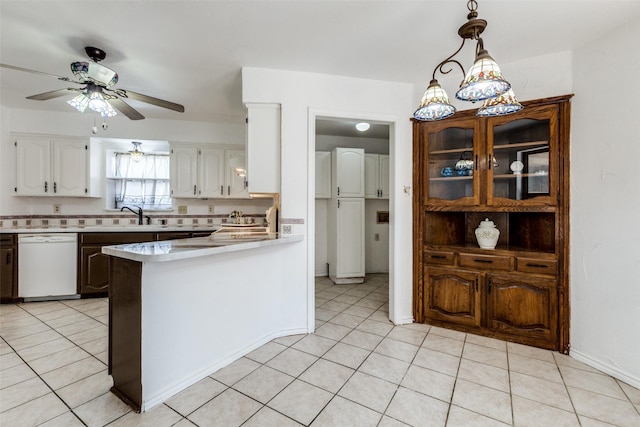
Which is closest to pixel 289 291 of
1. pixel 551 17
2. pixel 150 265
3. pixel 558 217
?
pixel 150 265

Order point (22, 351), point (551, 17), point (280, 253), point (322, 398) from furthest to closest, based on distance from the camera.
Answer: point (280, 253) < point (22, 351) < point (551, 17) < point (322, 398)

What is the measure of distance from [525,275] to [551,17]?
1.99m

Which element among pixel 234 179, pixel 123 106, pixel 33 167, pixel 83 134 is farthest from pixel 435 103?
pixel 33 167

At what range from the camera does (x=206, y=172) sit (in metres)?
4.21

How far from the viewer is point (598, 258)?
208 cm

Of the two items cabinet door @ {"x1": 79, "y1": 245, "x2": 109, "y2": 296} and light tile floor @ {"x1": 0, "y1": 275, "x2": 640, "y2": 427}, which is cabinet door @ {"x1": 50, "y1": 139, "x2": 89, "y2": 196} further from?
light tile floor @ {"x1": 0, "y1": 275, "x2": 640, "y2": 427}

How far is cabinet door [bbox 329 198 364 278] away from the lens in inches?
170

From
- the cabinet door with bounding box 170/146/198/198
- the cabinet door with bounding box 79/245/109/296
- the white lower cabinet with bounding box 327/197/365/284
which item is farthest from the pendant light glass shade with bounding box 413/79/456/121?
the cabinet door with bounding box 79/245/109/296

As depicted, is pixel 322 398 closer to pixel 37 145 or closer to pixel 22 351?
pixel 22 351

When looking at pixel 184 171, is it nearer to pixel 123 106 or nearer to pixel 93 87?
pixel 123 106

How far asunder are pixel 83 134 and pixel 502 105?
511 centimetres

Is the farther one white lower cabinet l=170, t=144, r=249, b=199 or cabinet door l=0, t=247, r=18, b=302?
white lower cabinet l=170, t=144, r=249, b=199

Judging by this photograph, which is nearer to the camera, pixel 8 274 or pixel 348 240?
pixel 8 274

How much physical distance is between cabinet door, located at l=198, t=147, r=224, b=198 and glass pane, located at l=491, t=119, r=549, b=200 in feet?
11.9
